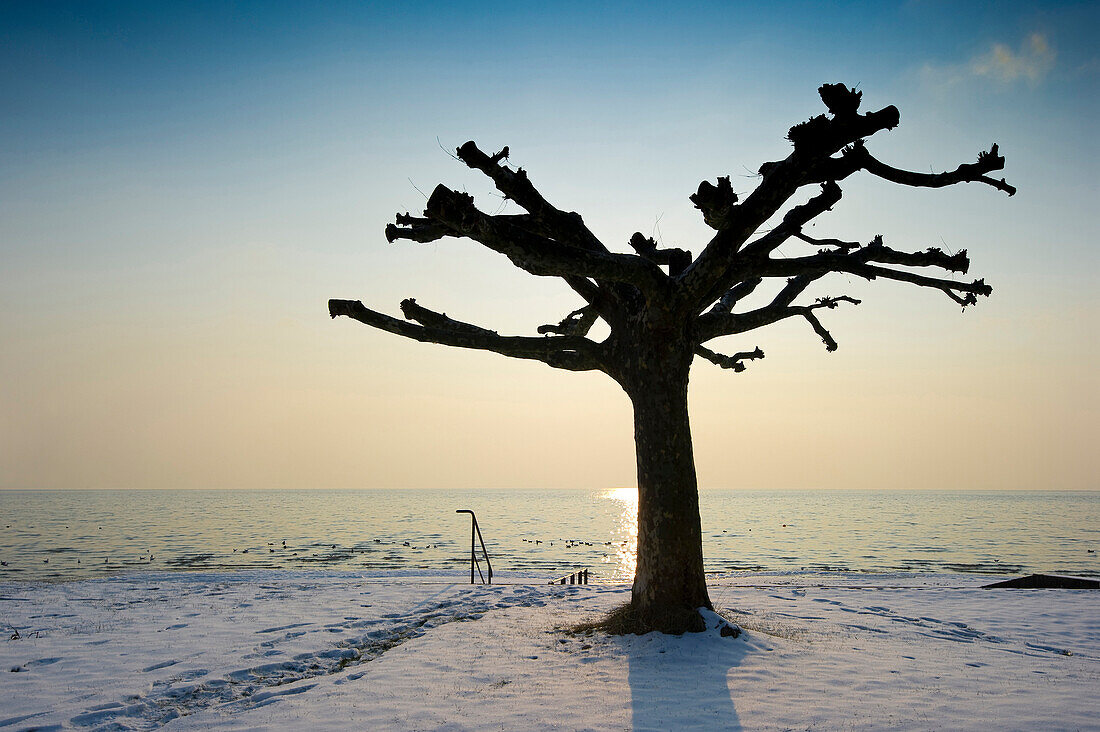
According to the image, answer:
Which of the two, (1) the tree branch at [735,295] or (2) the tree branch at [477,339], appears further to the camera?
(1) the tree branch at [735,295]

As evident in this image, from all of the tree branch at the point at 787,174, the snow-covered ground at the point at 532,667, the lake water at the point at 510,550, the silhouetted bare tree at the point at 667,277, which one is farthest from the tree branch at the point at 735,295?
the lake water at the point at 510,550

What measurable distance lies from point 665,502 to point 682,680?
3.09 meters

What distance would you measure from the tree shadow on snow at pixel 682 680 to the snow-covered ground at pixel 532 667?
0.11 feet

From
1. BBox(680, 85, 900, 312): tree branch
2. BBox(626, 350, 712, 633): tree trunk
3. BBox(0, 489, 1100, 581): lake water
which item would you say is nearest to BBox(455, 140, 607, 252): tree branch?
BBox(680, 85, 900, 312): tree branch

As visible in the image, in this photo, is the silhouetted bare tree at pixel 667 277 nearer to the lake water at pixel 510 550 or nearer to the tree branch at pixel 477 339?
the tree branch at pixel 477 339

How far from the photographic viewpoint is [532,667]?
8.37 metres

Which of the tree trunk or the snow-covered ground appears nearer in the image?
the snow-covered ground

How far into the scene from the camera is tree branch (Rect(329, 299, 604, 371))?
11289 mm

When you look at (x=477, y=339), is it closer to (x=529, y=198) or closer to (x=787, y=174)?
(x=529, y=198)

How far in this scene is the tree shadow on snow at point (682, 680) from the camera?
6.21 m

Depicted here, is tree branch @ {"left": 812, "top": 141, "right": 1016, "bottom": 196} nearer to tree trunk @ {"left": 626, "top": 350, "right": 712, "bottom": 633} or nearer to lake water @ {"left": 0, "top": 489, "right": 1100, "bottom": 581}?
tree trunk @ {"left": 626, "top": 350, "right": 712, "bottom": 633}

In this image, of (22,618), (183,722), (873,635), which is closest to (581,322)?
(873,635)

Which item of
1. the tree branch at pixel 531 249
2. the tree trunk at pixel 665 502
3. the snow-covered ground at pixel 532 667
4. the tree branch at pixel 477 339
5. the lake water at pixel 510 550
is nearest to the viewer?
the snow-covered ground at pixel 532 667

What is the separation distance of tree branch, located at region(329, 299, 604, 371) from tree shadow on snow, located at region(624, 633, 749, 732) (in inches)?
182
